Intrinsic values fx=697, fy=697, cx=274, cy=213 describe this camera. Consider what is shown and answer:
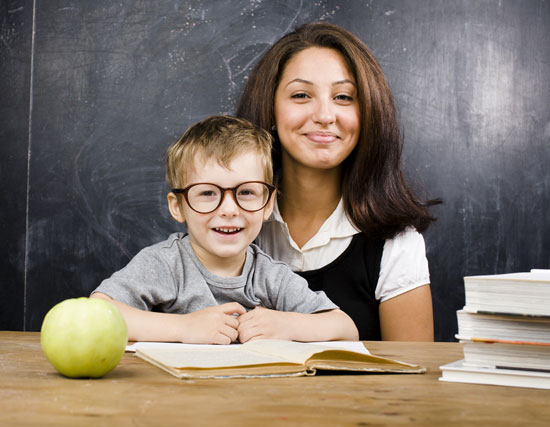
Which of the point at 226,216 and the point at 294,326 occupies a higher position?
the point at 226,216

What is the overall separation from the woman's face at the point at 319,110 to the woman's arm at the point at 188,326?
738mm

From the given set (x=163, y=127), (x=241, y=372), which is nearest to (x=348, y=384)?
(x=241, y=372)

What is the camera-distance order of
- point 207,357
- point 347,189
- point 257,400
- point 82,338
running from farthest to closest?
point 347,189 < point 207,357 < point 82,338 < point 257,400

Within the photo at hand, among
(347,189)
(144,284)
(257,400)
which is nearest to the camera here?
(257,400)

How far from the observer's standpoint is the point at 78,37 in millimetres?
2871

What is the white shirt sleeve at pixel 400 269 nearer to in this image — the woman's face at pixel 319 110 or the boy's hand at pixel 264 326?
the woman's face at pixel 319 110

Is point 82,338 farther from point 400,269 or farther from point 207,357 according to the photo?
point 400,269

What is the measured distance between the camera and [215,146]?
154cm

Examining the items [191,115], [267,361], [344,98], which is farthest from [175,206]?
[191,115]

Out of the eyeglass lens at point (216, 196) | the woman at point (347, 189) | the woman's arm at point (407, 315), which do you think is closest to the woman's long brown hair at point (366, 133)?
the woman at point (347, 189)

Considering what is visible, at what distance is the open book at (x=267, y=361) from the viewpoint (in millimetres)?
870

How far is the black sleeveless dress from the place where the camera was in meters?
1.93

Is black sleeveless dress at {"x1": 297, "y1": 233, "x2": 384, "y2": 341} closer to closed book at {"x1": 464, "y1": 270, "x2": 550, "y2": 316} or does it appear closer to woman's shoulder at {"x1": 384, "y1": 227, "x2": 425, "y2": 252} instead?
woman's shoulder at {"x1": 384, "y1": 227, "x2": 425, "y2": 252}

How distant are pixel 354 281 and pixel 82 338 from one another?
3.86 ft
